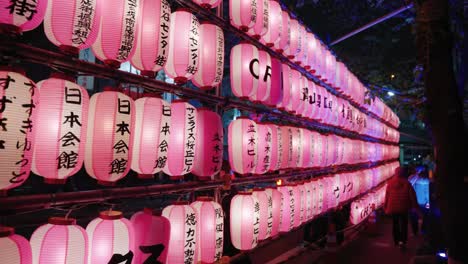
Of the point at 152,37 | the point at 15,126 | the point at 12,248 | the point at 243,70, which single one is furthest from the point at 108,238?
the point at 243,70

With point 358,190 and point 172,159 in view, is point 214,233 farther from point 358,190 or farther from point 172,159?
point 358,190

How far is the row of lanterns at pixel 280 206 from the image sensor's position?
219 inches

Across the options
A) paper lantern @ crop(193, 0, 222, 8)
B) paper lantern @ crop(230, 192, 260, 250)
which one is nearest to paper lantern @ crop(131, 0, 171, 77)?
paper lantern @ crop(193, 0, 222, 8)

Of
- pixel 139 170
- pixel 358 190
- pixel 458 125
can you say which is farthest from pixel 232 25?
pixel 358 190

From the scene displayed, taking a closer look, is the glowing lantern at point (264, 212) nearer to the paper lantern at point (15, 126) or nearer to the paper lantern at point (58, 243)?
the paper lantern at point (58, 243)

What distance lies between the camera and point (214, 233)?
4.68 meters

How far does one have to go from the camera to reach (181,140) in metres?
4.19

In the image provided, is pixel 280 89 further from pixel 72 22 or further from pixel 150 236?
pixel 72 22

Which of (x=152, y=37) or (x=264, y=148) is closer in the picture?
(x=152, y=37)

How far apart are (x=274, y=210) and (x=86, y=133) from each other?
4232mm

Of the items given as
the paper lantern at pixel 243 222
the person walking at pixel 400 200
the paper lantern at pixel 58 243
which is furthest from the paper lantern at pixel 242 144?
the person walking at pixel 400 200

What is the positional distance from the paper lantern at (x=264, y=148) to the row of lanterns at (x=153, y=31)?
0.61 m

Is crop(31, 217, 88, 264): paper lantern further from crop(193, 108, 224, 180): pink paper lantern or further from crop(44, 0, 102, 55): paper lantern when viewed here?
crop(193, 108, 224, 180): pink paper lantern

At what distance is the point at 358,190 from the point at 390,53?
25.5 feet
